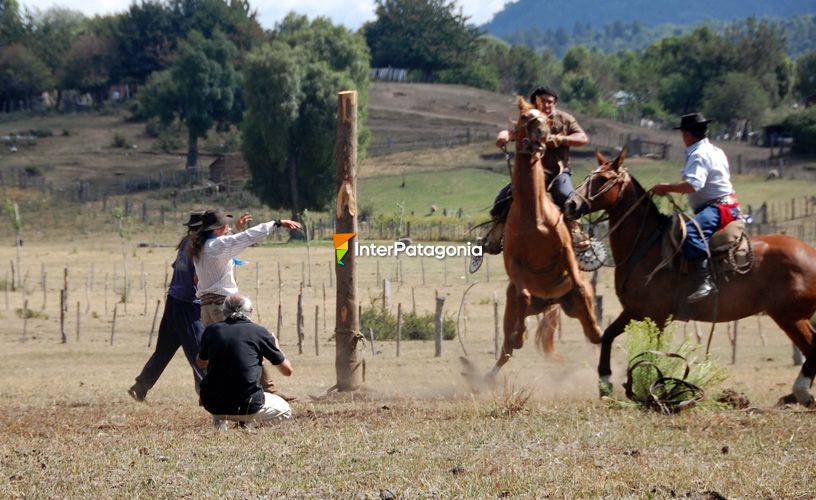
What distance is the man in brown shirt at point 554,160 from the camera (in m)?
13.1

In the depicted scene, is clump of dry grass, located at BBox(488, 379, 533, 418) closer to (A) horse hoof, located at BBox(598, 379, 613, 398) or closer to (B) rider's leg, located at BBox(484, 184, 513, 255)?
(A) horse hoof, located at BBox(598, 379, 613, 398)

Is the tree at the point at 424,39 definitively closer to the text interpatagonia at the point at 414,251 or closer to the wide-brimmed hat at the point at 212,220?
the text interpatagonia at the point at 414,251

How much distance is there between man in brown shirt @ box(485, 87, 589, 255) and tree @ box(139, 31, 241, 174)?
56666mm

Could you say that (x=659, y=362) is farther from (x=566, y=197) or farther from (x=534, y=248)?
(x=566, y=197)

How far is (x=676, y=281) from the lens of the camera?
11.9m

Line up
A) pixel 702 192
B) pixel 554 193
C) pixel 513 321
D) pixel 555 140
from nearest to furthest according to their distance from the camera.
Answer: pixel 702 192, pixel 555 140, pixel 513 321, pixel 554 193

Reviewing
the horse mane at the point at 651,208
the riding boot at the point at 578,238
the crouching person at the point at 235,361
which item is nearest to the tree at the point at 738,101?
the riding boot at the point at 578,238

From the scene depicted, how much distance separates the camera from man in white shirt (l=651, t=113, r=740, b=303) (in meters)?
11.6

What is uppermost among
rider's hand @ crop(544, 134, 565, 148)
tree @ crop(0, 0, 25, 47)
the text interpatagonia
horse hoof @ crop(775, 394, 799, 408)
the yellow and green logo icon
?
tree @ crop(0, 0, 25, 47)

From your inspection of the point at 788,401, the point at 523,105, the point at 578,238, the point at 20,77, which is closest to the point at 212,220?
the point at 523,105

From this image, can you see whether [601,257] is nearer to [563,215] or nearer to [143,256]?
[563,215]

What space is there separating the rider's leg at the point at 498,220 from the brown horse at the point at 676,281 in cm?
155

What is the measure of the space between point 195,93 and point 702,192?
2421 inches

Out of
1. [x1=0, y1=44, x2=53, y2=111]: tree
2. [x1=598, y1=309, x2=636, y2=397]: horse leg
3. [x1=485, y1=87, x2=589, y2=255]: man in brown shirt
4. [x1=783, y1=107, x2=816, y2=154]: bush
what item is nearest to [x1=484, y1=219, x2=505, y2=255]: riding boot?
[x1=485, y1=87, x2=589, y2=255]: man in brown shirt
